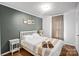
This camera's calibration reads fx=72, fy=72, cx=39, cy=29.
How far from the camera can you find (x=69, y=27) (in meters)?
1.34

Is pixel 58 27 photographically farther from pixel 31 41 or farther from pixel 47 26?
pixel 31 41

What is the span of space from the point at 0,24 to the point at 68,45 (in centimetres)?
131

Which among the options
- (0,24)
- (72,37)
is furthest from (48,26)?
(0,24)

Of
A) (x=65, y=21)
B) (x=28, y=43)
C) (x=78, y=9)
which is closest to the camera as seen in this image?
(x=78, y=9)

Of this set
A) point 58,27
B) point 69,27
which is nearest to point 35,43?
point 58,27

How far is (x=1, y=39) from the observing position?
127cm

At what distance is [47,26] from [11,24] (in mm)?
697

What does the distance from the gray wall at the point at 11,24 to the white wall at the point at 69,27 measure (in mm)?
504

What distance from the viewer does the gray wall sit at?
1.29 m

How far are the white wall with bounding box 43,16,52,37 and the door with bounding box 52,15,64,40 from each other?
60 mm

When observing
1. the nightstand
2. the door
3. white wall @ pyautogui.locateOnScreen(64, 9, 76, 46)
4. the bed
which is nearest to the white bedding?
the bed

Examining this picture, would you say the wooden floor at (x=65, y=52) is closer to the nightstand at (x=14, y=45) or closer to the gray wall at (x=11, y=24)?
the nightstand at (x=14, y=45)

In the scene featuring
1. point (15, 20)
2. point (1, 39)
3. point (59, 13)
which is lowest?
point (1, 39)

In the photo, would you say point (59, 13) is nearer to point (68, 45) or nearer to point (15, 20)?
point (68, 45)
